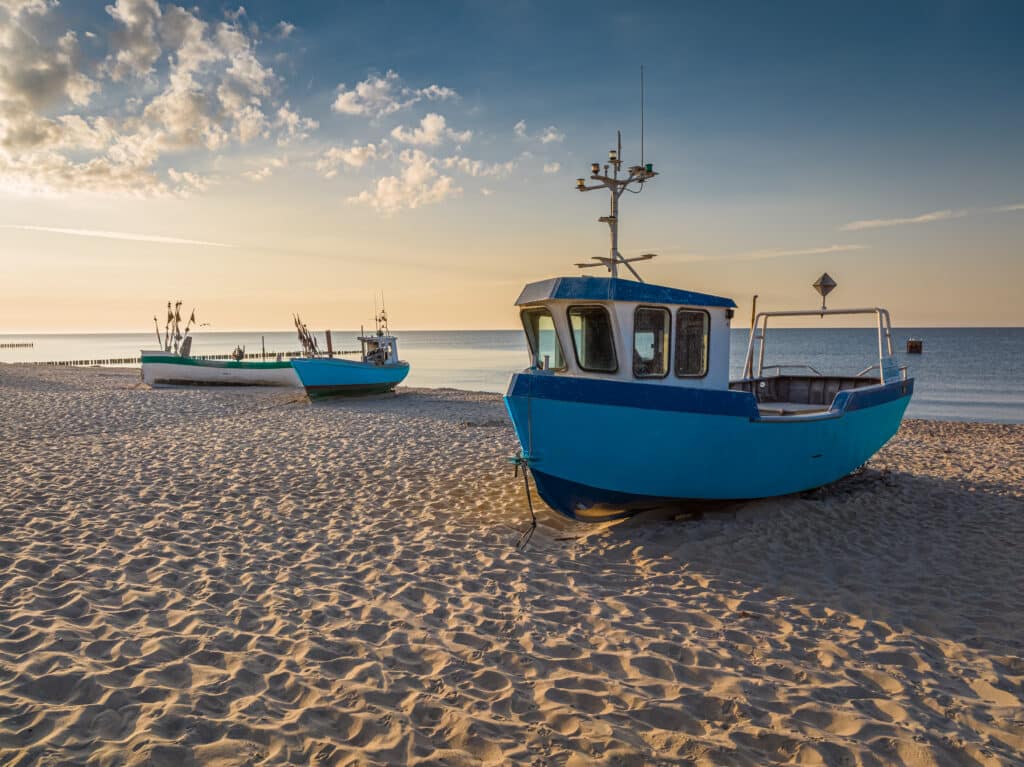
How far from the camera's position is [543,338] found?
7867mm

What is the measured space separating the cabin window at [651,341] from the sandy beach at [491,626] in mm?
1893

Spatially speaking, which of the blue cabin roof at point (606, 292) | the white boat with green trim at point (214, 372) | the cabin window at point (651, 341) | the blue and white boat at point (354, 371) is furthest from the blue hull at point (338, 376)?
the cabin window at point (651, 341)

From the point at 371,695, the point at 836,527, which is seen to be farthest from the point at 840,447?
the point at 371,695

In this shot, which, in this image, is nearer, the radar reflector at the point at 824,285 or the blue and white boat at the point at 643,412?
the blue and white boat at the point at 643,412

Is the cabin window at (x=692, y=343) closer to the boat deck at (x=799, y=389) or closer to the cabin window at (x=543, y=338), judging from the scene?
the cabin window at (x=543, y=338)

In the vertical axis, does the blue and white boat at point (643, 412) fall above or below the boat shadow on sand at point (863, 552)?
above

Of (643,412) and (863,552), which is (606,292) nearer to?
(643,412)

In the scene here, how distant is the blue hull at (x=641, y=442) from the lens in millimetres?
6570

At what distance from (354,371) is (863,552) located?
1942cm

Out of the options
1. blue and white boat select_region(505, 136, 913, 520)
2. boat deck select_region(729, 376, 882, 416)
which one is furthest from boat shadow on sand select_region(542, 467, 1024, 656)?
boat deck select_region(729, 376, 882, 416)

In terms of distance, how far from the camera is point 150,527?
6.97 m

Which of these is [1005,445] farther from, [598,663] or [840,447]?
[598,663]

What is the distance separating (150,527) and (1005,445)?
59.3 ft

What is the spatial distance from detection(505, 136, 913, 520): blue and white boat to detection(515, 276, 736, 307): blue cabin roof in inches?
0.5
